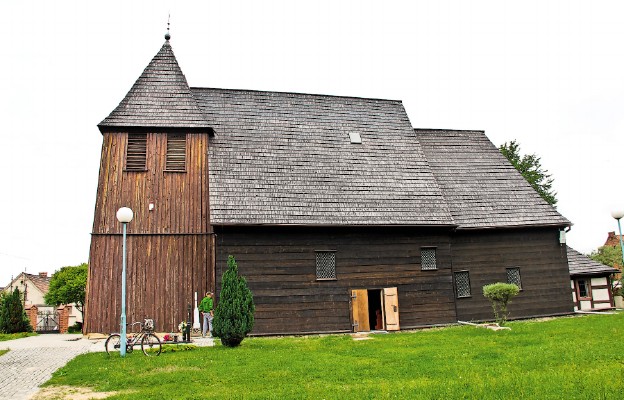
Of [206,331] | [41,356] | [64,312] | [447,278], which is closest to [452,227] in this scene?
[447,278]

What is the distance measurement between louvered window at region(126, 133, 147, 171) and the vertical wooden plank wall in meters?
0.18

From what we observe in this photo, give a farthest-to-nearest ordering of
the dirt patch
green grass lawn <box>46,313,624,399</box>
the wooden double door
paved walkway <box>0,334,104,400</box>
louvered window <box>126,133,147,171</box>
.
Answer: louvered window <box>126,133,147,171</box>, the wooden double door, paved walkway <box>0,334,104,400</box>, the dirt patch, green grass lawn <box>46,313,624,399</box>

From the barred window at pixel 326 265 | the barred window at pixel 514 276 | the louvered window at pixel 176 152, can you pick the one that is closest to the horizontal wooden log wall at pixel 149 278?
the louvered window at pixel 176 152

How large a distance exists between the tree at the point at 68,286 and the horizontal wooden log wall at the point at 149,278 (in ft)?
78.7

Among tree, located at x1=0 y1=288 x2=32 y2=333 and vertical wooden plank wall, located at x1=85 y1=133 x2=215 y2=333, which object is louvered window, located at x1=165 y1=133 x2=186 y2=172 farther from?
tree, located at x1=0 y1=288 x2=32 y2=333

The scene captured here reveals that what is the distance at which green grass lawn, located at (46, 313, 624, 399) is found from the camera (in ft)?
26.3

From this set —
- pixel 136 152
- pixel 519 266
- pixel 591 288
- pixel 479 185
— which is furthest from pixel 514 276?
pixel 136 152

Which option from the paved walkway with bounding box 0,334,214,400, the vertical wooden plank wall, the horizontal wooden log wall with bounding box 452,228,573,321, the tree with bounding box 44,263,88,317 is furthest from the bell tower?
the tree with bounding box 44,263,88,317

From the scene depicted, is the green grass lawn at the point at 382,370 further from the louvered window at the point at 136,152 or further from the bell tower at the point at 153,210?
Result: the louvered window at the point at 136,152

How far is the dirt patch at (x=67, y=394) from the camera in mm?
8484

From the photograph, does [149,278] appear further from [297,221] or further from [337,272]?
[337,272]

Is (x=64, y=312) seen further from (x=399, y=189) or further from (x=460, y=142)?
(x=460, y=142)

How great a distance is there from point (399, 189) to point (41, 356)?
13.2 metres

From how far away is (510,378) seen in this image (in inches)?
337
